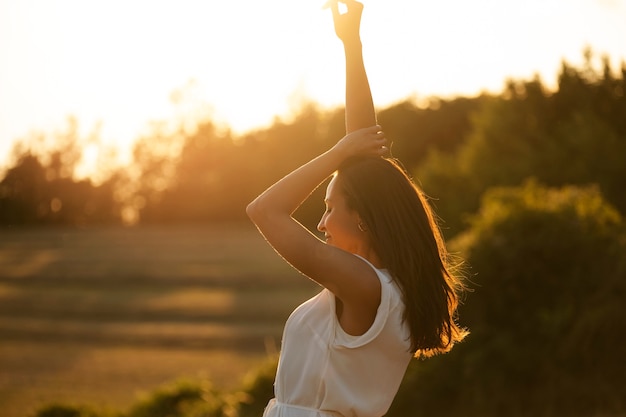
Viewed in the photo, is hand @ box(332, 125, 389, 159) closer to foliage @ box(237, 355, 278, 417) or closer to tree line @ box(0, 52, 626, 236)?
foliage @ box(237, 355, 278, 417)

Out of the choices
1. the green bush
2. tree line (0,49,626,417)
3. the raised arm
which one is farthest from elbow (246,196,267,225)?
the green bush

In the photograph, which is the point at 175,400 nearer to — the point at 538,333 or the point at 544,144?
the point at 538,333

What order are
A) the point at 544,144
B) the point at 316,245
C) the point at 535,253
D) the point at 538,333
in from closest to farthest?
the point at 316,245, the point at 538,333, the point at 535,253, the point at 544,144

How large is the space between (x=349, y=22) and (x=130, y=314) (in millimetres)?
26026

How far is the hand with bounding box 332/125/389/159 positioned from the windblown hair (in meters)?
0.03

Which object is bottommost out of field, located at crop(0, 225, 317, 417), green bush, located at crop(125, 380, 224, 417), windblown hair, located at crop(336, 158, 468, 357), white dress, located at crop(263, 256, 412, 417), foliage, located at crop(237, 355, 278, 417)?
field, located at crop(0, 225, 317, 417)

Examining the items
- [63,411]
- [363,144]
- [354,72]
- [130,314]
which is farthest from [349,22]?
[130,314]

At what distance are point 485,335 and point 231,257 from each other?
111 feet

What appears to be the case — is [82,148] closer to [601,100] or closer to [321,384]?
[601,100]

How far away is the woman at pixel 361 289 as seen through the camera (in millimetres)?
2184

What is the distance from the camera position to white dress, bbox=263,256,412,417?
2211mm

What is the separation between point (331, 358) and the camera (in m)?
2.22

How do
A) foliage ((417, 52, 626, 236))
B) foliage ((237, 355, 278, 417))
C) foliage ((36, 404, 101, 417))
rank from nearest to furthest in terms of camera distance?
foliage ((237, 355, 278, 417)), foliage ((36, 404, 101, 417)), foliage ((417, 52, 626, 236))

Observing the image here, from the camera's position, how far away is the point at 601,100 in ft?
76.6
